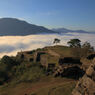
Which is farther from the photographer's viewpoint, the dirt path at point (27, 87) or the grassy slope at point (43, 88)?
the dirt path at point (27, 87)

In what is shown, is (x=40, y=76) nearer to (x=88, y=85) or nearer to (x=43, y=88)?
(x=43, y=88)

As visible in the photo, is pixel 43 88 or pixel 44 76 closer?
pixel 43 88

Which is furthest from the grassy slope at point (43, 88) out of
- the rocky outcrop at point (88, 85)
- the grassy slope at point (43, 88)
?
the rocky outcrop at point (88, 85)

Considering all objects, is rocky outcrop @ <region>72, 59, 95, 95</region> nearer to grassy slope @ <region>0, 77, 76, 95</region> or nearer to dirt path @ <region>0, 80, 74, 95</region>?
grassy slope @ <region>0, 77, 76, 95</region>

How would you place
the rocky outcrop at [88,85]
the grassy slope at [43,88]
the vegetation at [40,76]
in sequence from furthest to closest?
the vegetation at [40,76]
the grassy slope at [43,88]
the rocky outcrop at [88,85]

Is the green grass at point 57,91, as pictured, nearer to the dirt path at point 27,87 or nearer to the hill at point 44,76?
the hill at point 44,76

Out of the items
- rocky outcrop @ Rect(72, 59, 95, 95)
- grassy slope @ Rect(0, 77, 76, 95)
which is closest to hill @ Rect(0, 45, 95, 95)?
grassy slope @ Rect(0, 77, 76, 95)

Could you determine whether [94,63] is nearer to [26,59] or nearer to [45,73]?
[45,73]

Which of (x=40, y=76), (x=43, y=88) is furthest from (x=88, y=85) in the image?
(x=40, y=76)

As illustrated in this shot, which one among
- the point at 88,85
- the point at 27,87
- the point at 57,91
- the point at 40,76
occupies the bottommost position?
the point at 27,87

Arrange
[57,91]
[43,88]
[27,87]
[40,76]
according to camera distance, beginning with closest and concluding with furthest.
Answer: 1. [57,91]
2. [43,88]
3. [27,87]
4. [40,76]

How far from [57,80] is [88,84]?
1062 cm

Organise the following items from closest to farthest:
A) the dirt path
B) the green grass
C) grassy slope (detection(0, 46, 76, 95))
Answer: the green grass
grassy slope (detection(0, 46, 76, 95))
the dirt path

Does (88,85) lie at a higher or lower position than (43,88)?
higher
